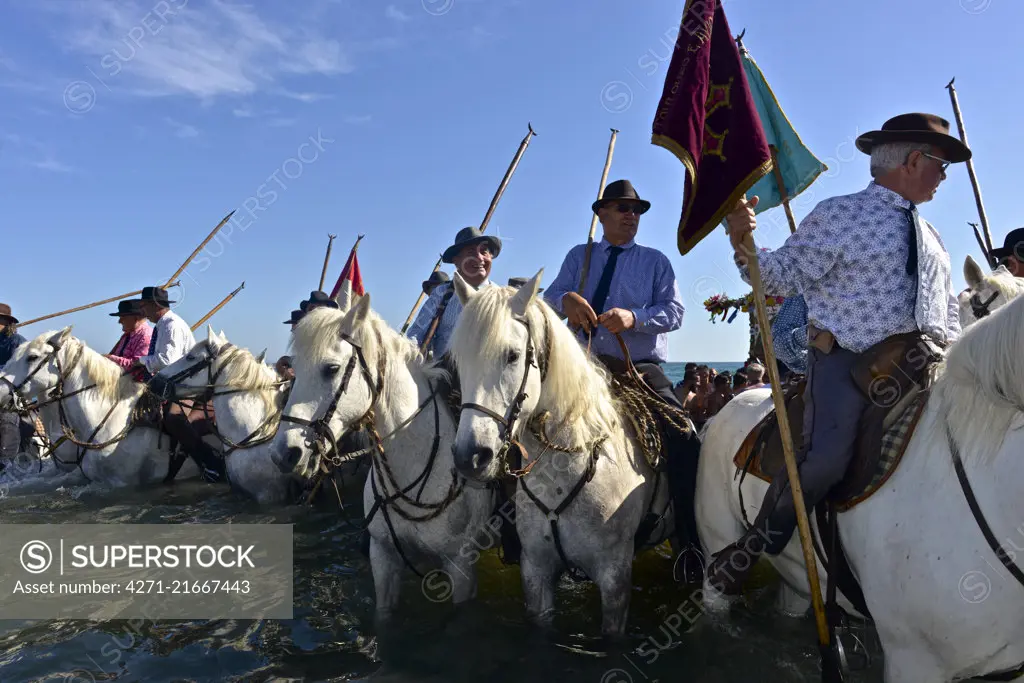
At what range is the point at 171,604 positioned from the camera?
19.2 feet

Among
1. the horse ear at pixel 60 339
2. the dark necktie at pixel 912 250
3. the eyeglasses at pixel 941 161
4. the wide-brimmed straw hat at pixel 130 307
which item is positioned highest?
the wide-brimmed straw hat at pixel 130 307

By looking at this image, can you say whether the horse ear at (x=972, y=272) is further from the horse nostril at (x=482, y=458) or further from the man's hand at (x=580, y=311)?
the horse nostril at (x=482, y=458)

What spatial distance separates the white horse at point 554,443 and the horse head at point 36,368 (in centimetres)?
856

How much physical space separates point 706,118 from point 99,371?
9.37 m

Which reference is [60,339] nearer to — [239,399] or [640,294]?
[239,399]

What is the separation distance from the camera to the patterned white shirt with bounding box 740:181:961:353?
3.21 metres

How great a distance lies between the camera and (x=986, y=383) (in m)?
2.62

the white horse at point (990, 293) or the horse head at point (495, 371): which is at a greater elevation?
the white horse at point (990, 293)

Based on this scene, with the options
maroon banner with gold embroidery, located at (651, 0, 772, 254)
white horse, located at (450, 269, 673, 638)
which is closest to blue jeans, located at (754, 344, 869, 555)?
maroon banner with gold embroidery, located at (651, 0, 772, 254)

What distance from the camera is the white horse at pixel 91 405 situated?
942 cm

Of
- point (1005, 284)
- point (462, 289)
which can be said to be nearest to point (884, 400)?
point (462, 289)

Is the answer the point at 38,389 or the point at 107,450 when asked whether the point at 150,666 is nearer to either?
the point at 107,450

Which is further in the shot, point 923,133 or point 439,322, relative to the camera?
point 439,322

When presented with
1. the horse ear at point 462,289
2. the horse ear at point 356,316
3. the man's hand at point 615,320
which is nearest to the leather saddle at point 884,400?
the man's hand at point 615,320
